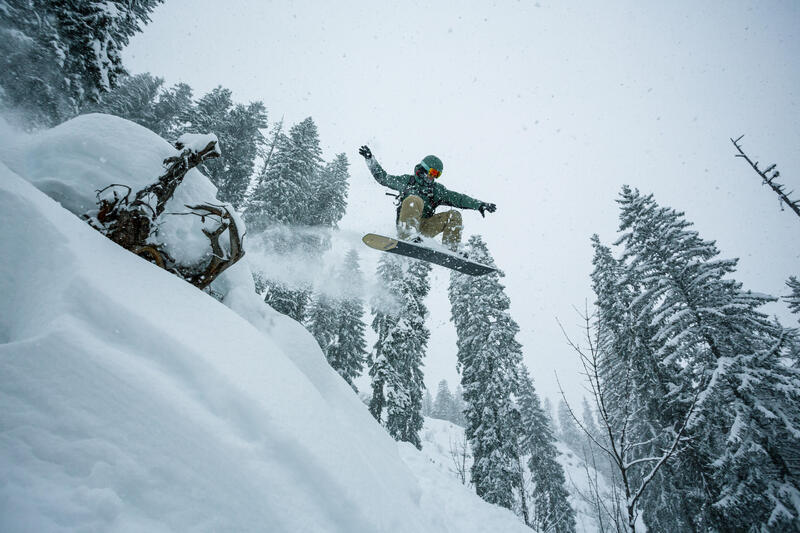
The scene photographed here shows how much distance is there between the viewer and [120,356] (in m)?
1.75

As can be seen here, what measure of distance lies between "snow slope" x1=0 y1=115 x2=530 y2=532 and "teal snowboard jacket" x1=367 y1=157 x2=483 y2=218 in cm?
561


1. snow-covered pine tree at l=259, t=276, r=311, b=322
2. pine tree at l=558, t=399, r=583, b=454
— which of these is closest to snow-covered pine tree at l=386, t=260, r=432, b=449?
snow-covered pine tree at l=259, t=276, r=311, b=322

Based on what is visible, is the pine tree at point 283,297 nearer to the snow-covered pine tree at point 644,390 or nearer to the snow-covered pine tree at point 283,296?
the snow-covered pine tree at point 283,296

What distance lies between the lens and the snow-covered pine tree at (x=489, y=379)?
45.4 ft

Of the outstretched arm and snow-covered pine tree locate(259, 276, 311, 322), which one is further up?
snow-covered pine tree locate(259, 276, 311, 322)

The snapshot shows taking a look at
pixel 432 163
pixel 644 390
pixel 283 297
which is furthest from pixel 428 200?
pixel 644 390

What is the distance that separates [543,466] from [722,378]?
13.6 meters

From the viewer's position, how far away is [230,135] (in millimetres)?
18266

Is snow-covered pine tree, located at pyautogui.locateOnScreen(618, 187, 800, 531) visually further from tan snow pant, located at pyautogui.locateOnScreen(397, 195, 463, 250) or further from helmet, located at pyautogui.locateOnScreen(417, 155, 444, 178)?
helmet, located at pyautogui.locateOnScreen(417, 155, 444, 178)

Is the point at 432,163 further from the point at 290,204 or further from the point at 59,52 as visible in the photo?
the point at 59,52

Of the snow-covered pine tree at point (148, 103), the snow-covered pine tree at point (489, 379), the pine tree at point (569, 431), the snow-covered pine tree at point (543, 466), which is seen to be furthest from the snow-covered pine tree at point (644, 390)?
the pine tree at point (569, 431)

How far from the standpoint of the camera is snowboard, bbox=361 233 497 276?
716 cm

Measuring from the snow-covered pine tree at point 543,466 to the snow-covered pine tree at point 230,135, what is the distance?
791 inches

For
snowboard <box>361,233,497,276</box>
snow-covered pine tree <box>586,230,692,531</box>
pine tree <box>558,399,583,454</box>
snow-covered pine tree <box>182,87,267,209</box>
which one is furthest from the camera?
pine tree <box>558,399,583,454</box>
